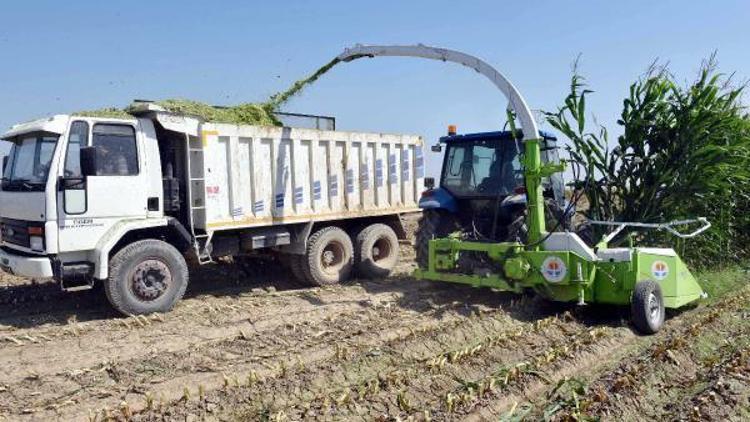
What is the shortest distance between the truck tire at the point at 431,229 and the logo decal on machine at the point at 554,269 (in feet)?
5.59

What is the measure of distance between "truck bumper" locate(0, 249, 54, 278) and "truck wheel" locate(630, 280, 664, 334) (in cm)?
595

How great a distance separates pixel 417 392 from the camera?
4316 mm

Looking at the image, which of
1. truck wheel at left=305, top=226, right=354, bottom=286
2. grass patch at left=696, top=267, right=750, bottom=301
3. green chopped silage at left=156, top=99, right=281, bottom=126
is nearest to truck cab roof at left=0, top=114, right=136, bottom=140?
green chopped silage at left=156, top=99, right=281, bottom=126

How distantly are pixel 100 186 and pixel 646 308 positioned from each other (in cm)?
577

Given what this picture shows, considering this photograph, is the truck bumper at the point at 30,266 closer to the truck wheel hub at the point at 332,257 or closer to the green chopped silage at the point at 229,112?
the green chopped silage at the point at 229,112

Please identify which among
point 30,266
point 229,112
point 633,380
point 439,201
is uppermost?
point 229,112

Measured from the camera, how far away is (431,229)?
312 inches

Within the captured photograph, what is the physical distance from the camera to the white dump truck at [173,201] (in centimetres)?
636

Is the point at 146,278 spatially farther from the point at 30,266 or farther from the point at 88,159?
the point at 88,159

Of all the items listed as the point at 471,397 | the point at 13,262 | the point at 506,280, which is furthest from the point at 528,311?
the point at 13,262

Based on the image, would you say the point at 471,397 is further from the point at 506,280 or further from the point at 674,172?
the point at 674,172

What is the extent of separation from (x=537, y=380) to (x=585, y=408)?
2.12 feet

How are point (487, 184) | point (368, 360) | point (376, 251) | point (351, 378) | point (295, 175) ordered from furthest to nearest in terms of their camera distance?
point (376, 251)
point (295, 175)
point (487, 184)
point (368, 360)
point (351, 378)

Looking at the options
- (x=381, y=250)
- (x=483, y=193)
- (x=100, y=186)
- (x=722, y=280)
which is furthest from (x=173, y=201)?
(x=722, y=280)
